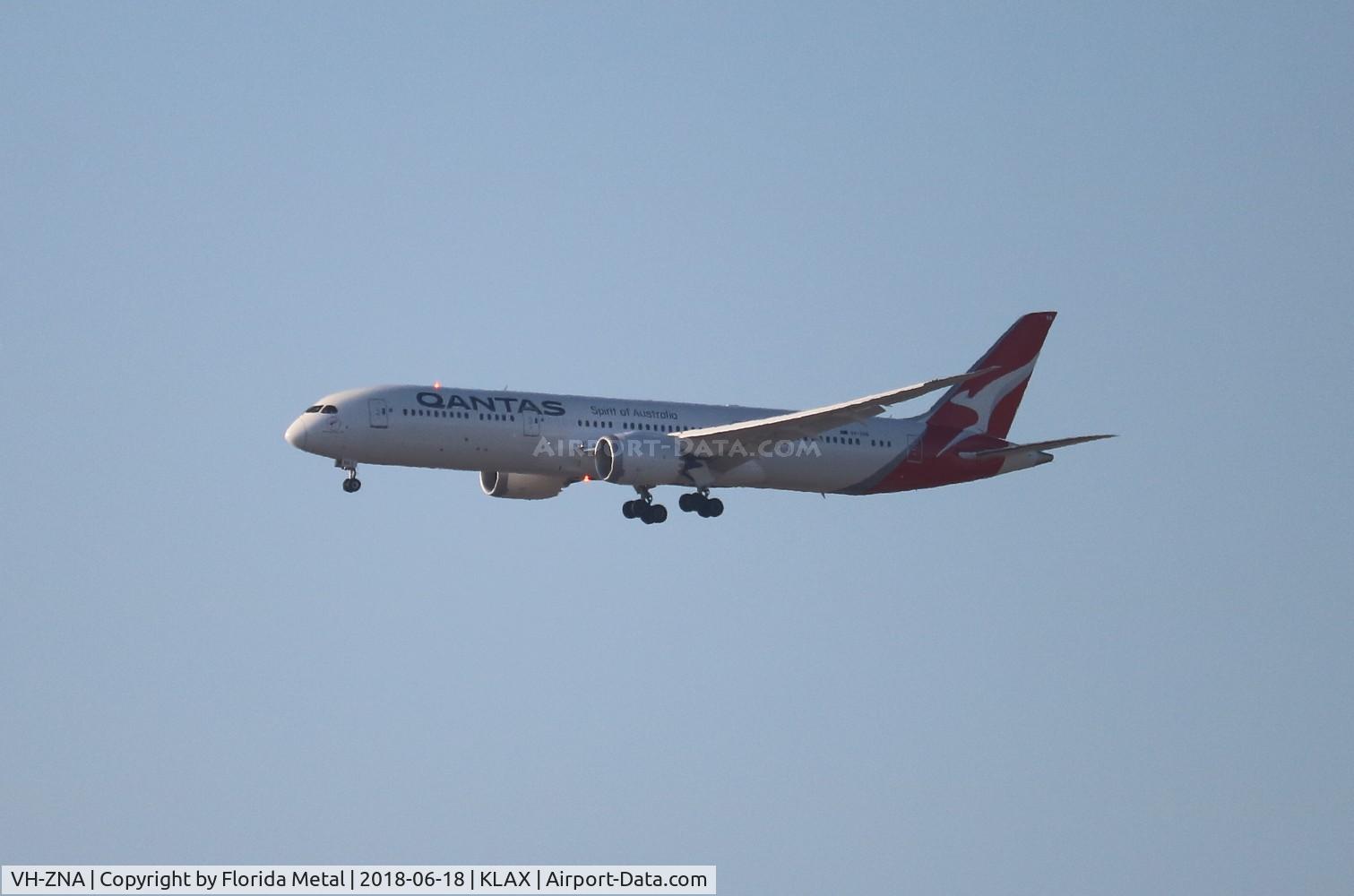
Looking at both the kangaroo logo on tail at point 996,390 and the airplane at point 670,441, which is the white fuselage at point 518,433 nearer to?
the airplane at point 670,441

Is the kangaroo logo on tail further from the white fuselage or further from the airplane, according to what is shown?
the white fuselage

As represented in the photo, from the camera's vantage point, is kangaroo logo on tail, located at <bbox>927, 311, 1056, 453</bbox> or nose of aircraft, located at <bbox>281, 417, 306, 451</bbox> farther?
kangaroo logo on tail, located at <bbox>927, 311, 1056, 453</bbox>

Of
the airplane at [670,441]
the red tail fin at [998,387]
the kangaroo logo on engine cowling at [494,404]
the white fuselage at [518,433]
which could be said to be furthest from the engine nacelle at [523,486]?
the red tail fin at [998,387]

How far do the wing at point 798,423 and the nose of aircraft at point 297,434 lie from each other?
13.1 meters

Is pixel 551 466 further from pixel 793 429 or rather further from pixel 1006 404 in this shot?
pixel 1006 404

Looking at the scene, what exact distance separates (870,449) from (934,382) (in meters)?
14.0

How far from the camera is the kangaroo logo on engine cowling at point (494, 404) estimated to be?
2815 inches

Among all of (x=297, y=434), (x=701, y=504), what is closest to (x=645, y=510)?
(x=701, y=504)

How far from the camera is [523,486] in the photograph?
78000 millimetres

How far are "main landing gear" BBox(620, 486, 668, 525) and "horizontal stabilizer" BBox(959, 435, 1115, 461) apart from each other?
12.6m

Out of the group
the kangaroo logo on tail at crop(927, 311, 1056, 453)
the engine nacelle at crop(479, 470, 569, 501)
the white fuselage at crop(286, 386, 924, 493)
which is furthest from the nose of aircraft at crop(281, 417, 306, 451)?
the kangaroo logo on tail at crop(927, 311, 1056, 453)

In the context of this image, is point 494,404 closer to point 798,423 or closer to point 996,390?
point 798,423

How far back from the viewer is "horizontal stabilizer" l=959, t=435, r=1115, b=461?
73.0m

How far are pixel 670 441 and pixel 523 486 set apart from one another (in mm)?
6819
